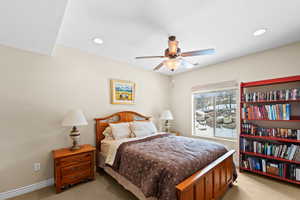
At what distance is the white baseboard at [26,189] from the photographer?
76.1 inches

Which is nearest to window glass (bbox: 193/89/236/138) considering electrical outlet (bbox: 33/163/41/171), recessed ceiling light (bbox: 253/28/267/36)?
recessed ceiling light (bbox: 253/28/267/36)

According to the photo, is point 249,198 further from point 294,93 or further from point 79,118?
point 79,118

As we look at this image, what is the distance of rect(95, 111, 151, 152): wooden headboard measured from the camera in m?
2.82

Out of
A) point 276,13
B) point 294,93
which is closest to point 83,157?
point 276,13

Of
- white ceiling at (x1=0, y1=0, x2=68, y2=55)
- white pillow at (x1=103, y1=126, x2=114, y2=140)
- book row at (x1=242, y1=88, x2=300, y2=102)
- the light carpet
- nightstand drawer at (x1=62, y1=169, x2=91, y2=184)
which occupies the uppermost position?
white ceiling at (x1=0, y1=0, x2=68, y2=55)

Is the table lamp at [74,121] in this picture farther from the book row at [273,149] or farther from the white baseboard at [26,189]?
the book row at [273,149]

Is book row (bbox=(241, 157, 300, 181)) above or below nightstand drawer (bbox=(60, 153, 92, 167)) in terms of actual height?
below

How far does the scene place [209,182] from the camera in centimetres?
168

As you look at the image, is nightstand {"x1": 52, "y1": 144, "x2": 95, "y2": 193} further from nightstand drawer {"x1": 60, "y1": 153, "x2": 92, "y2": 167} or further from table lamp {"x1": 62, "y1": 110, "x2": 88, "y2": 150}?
table lamp {"x1": 62, "y1": 110, "x2": 88, "y2": 150}

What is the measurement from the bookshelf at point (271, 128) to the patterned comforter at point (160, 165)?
103 centimetres

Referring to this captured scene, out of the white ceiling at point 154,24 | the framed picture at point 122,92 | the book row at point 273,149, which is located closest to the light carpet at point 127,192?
the book row at point 273,149

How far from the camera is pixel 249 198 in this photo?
196 centimetres

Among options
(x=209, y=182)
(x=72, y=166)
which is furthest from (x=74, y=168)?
(x=209, y=182)

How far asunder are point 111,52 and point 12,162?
2583mm
